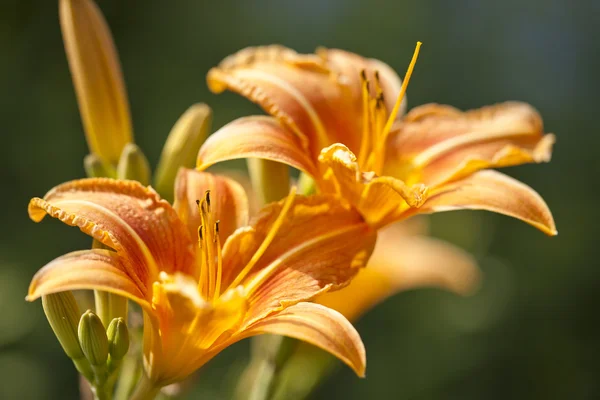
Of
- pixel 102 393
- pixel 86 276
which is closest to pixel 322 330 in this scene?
pixel 86 276

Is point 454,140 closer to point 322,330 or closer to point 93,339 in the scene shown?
point 322,330

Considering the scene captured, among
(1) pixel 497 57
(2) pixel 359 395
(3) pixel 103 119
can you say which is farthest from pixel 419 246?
(1) pixel 497 57

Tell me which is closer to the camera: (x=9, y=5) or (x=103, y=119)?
(x=103, y=119)

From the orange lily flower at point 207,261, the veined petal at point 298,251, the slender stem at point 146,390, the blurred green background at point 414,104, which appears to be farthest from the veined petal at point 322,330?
the blurred green background at point 414,104

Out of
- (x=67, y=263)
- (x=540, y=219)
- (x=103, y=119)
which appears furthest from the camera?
(x=103, y=119)

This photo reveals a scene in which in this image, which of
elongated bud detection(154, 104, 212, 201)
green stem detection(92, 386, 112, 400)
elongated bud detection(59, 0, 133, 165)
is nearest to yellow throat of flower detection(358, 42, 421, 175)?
elongated bud detection(154, 104, 212, 201)

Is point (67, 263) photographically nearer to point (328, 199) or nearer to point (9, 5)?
point (328, 199)

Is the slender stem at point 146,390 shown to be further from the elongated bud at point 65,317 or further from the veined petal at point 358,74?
the veined petal at point 358,74
